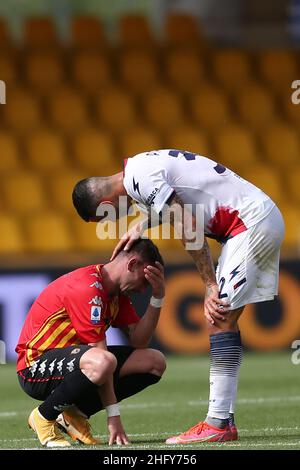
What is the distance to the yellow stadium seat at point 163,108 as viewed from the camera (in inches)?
629

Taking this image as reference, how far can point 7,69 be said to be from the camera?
1596 cm

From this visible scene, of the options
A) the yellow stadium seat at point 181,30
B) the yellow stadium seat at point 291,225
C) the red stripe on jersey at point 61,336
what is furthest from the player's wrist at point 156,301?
the yellow stadium seat at point 181,30

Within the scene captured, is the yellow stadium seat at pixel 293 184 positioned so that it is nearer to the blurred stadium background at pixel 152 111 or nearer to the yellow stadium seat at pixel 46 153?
the blurred stadium background at pixel 152 111

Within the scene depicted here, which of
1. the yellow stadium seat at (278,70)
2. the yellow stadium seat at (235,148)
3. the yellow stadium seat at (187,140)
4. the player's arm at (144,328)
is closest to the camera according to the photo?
the player's arm at (144,328)

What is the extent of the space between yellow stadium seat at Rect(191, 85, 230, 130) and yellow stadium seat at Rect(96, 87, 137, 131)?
2.67ft

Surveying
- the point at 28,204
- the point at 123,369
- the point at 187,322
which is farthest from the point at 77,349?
the point at 28,204

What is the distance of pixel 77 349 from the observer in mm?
6656

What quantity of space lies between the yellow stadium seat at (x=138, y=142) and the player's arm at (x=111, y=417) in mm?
8655

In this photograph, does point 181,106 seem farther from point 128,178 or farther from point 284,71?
point 128,178

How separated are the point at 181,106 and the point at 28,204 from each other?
112 inches

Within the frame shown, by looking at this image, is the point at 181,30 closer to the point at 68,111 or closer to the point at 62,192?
the point at 68,111

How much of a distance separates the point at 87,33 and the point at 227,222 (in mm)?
10353

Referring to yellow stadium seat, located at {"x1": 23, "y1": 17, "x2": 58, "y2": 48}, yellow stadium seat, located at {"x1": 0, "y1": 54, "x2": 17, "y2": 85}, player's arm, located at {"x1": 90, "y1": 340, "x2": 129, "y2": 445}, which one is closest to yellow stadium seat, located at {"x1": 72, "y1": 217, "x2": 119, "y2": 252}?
yellow stadium seat, located at {"x1": 0, "y1": 54, "x2": 17, "y2": 85}

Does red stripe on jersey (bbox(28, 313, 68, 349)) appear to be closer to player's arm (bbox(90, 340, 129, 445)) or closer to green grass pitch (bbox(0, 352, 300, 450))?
player's arm (bbox(90, 340, 129, 445))
